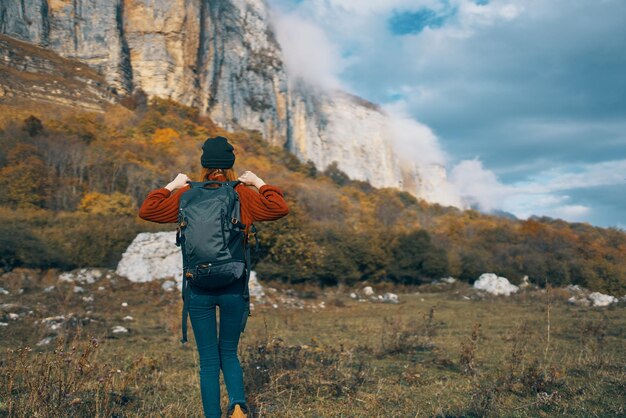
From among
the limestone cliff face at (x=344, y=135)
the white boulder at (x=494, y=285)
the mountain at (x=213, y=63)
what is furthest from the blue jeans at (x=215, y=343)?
the limestone cliff face at (x=344, y=135)

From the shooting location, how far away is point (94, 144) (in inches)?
1172

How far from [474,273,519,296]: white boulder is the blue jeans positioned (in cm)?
2487

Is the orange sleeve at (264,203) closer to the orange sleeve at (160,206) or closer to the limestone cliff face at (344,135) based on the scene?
the orange sleeve at (160,206)

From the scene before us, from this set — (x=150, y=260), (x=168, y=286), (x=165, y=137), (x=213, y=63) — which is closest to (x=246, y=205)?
(x=168, y=286)

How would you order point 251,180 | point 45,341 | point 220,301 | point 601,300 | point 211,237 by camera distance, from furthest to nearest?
1. point 601,300
2. point 45,341
3. point 251,180
4. point 220,301
5. point 211,237

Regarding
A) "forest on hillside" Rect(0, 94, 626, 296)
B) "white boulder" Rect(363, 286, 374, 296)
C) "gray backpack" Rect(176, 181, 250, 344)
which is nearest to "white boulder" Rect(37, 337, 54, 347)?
"gray backpack" Rect(176, 181, 250, 344)

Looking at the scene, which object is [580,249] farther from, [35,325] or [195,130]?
[195,130]

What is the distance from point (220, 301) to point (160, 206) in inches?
26.8

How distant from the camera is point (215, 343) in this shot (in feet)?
8.54

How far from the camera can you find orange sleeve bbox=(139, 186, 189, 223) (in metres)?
2.65

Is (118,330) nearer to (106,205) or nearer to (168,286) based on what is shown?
(168,286)

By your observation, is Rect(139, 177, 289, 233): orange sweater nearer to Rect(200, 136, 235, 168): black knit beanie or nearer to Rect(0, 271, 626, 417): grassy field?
Rect(200, 136, 235, 168): black knit beanie

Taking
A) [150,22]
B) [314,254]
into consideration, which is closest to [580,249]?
[314,254]

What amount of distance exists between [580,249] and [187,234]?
34.5 meters
